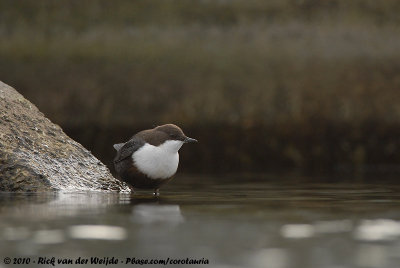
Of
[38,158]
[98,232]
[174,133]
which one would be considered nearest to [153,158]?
[174,133]

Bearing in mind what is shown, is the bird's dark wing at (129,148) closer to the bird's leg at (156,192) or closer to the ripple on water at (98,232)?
the bird's leg at (156,192)

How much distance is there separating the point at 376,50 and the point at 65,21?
464cm

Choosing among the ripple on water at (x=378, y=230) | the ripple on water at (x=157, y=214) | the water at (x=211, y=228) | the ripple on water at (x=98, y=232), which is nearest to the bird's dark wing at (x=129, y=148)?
the water at (x=211, y=228)

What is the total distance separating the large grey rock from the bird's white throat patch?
456mm

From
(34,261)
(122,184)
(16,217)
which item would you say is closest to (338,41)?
(122,184)

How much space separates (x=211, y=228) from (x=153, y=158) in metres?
2.14

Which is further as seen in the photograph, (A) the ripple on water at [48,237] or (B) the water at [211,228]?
(A) the ripple on water at [48,237]

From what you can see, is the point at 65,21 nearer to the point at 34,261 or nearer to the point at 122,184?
the point at 122,184

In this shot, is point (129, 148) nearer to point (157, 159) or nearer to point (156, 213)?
point (157, 159)

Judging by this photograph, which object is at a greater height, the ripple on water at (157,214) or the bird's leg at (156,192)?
the bird's leg at (156,192)

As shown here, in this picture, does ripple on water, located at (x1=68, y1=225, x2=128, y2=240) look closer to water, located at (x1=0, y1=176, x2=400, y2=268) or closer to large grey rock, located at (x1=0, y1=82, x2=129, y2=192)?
water, located at (x1=0, y1=176, x2=400, y2=268)

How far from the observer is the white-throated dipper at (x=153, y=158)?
6.25 meters

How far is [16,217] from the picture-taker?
4.55 meters

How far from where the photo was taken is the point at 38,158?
6.31m
